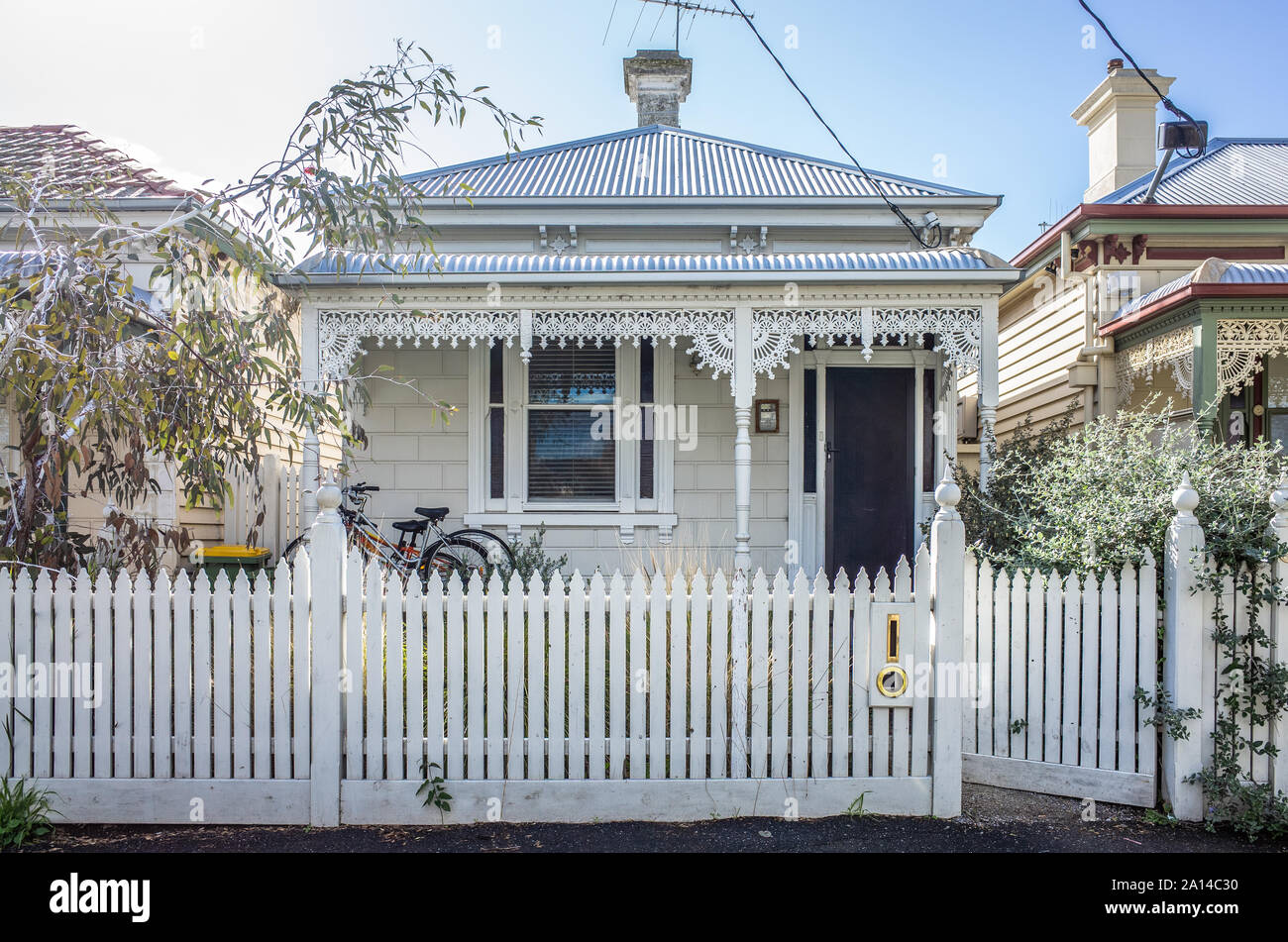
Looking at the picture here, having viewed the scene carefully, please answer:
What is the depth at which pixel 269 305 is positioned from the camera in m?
5.67

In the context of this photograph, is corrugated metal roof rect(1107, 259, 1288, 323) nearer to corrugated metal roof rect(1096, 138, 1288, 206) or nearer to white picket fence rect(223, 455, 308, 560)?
corrugated metal roof rect(1096, 138, 1288, 206)

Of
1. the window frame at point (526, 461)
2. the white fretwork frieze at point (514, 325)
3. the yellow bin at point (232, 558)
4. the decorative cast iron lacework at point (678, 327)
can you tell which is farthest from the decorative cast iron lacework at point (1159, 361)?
the yellow bin at point (232, 558)

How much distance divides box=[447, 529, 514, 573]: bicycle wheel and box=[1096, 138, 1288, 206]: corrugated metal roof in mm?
7628

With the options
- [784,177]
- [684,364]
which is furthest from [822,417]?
[784,177]

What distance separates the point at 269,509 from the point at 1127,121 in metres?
11.4

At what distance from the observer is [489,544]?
26.7 ft

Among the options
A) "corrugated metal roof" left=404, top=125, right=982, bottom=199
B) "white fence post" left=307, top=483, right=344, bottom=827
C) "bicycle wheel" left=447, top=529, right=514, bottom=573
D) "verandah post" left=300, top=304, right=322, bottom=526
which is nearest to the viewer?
"white fence post" left=307, top=483, right=344, bottom=827

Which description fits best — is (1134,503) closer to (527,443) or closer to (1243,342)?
(1243,342)

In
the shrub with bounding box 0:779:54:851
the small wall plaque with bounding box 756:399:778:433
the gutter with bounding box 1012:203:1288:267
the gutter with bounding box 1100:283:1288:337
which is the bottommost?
the shrub with bounding box 0:779:54:851

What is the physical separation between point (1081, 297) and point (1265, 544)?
608 cm

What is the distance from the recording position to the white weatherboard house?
727cm

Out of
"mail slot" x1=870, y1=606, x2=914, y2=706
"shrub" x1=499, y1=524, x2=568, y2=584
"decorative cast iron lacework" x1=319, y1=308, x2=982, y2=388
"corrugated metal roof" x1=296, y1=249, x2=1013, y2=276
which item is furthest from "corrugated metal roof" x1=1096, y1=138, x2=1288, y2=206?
"mail slot" x1=870, y1=606, x2=914, y2=706

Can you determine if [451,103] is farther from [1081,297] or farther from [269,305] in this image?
[1081,297]
